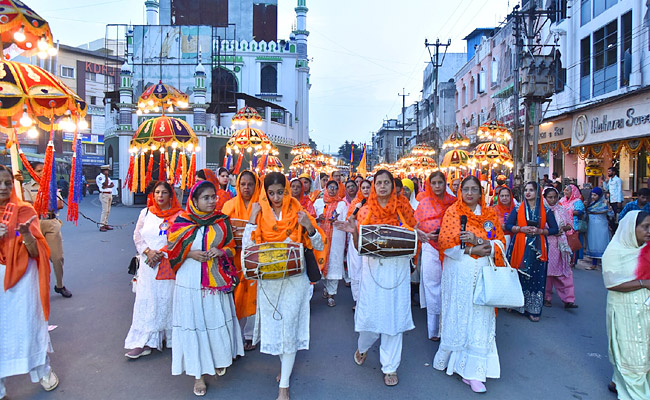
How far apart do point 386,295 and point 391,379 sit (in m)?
0.68

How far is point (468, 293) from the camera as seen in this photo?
3.71m

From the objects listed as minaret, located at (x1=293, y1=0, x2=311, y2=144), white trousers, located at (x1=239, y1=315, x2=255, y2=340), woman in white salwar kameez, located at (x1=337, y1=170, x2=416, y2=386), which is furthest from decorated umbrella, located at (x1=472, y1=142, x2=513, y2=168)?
minaret, located at (x1=293, y1=0, x2=311, y2=144)

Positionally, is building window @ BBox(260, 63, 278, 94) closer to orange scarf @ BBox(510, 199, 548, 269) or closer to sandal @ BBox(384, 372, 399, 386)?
orange scarf @ BBox(510, 199, 548, 269)

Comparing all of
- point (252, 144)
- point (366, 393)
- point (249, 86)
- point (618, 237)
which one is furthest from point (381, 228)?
point (249, 86)

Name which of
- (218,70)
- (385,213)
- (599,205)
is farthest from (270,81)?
Result: (385,213)

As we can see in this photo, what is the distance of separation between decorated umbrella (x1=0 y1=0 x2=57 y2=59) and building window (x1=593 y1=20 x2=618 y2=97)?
14.9 m

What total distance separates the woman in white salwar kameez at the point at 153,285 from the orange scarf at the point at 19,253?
0.77 metres

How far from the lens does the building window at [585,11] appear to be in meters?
15.2

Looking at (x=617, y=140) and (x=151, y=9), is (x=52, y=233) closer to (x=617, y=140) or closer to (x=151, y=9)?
(x=617, y=140)

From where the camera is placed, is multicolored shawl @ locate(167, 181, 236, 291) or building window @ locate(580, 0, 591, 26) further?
building window @ locate(580, 0, 591, 26)

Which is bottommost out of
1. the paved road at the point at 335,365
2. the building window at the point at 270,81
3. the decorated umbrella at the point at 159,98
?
the paved road at the point at 335,365

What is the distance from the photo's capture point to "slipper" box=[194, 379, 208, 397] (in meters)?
3.43

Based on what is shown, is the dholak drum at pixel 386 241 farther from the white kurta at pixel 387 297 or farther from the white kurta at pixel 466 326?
the white kurta at pixel 466 326

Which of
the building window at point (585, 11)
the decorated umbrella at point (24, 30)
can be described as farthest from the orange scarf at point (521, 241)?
the building window at point (585, 11)
